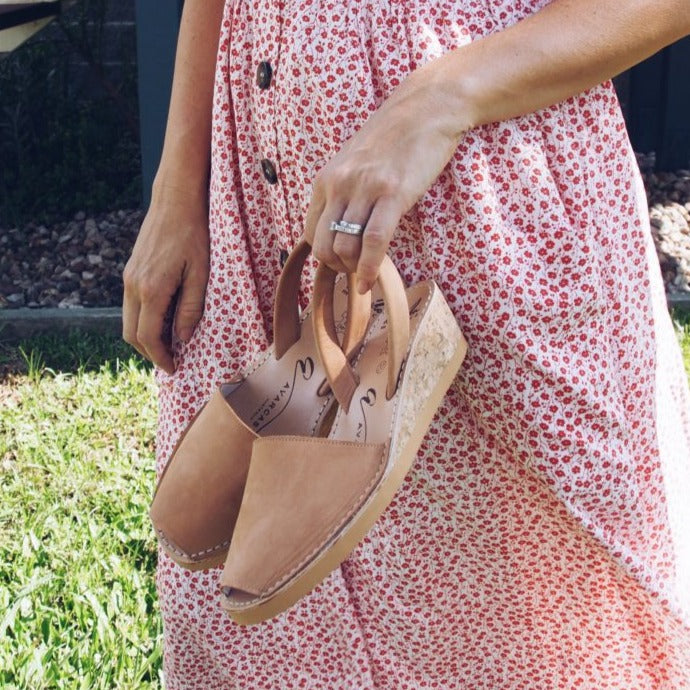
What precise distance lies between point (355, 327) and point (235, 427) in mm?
211

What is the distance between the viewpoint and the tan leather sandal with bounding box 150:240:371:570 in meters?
1.54

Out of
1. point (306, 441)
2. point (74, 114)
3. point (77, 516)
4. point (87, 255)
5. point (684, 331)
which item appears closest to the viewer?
point (306, 441)

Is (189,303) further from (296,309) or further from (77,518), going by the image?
(77,518)

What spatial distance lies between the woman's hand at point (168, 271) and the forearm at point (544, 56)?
0.51 m

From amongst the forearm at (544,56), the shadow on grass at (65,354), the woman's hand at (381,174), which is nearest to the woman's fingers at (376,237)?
the woman's hand at (381,174)

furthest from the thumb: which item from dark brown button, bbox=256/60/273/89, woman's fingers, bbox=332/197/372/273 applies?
woman's fingers, bbox=332/197/372/273

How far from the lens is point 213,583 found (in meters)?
1.76

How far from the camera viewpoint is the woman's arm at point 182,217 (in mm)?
1753

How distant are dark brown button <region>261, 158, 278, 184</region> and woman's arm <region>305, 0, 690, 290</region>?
0.21 m

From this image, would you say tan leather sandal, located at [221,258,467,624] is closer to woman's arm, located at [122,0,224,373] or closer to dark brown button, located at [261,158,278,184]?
dark brown button, located at [261,158,278,184]

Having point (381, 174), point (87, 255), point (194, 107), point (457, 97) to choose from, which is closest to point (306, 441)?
point (381, 174)

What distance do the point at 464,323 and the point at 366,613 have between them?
566mm

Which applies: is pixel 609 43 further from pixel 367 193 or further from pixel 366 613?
pixel 366 613

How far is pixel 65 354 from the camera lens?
4.15 meters
